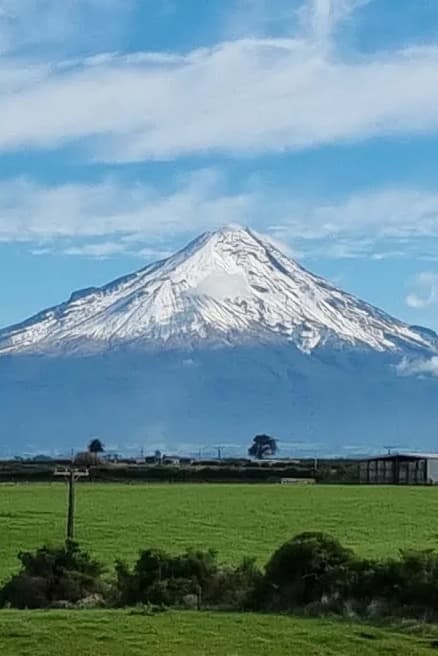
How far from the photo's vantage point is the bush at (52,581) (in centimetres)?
2703

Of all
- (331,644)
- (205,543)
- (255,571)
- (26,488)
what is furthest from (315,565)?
(26,488)

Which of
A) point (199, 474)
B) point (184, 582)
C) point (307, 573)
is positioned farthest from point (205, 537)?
point (199, 474)

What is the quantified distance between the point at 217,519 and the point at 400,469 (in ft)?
188

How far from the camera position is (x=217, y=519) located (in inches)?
2213

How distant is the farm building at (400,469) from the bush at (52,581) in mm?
82781

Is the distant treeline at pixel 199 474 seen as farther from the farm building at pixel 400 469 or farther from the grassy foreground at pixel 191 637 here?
the grassy foreground at pixel 191 637

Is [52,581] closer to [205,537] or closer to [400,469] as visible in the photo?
[205,537]

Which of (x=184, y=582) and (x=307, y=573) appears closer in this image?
(x=307, y=573)

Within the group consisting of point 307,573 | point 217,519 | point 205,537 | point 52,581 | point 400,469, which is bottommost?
point 205,537

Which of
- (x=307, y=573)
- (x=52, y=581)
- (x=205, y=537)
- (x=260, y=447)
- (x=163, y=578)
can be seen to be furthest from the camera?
(x=260, y=447)

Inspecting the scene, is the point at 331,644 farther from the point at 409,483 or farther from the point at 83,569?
the point at 409,483

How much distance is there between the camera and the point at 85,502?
67.7 meters

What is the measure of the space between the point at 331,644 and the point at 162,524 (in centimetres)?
3257

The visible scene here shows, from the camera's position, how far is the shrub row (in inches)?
976
